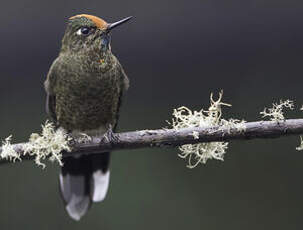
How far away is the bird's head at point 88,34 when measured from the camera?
3064mm

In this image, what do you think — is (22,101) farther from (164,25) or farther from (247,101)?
(247,101)

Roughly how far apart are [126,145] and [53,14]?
1.24 m

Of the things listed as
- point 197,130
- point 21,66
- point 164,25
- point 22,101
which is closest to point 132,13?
point 164,25

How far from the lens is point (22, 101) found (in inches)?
153

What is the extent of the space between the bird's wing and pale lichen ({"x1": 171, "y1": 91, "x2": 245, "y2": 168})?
32.9 inches

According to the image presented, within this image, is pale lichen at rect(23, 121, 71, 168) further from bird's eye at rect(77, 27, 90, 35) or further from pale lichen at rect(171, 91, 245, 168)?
bird's eye at rect(77, 27, 90, 35)

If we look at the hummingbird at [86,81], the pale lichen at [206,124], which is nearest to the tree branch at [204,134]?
the pale lichen at [206,124]

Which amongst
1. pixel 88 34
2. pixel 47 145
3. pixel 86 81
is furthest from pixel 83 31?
pixel 47 145

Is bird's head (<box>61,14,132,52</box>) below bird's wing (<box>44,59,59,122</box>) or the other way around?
the other way around

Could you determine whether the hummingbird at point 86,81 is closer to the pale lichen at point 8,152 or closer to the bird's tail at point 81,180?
the bird's tail at point 81,180

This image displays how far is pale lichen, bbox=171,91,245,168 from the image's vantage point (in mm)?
2320

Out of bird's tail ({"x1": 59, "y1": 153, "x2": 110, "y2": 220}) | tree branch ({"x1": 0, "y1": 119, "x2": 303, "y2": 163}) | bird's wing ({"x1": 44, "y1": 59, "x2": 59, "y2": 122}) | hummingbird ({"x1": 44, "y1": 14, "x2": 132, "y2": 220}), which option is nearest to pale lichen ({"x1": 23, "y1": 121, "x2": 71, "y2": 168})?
tree branch ({"x1": 0, "y1": 119, "x2": 303, "y2": 163})

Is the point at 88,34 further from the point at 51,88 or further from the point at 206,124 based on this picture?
the point at 206,124

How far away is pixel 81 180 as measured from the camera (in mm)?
3607
